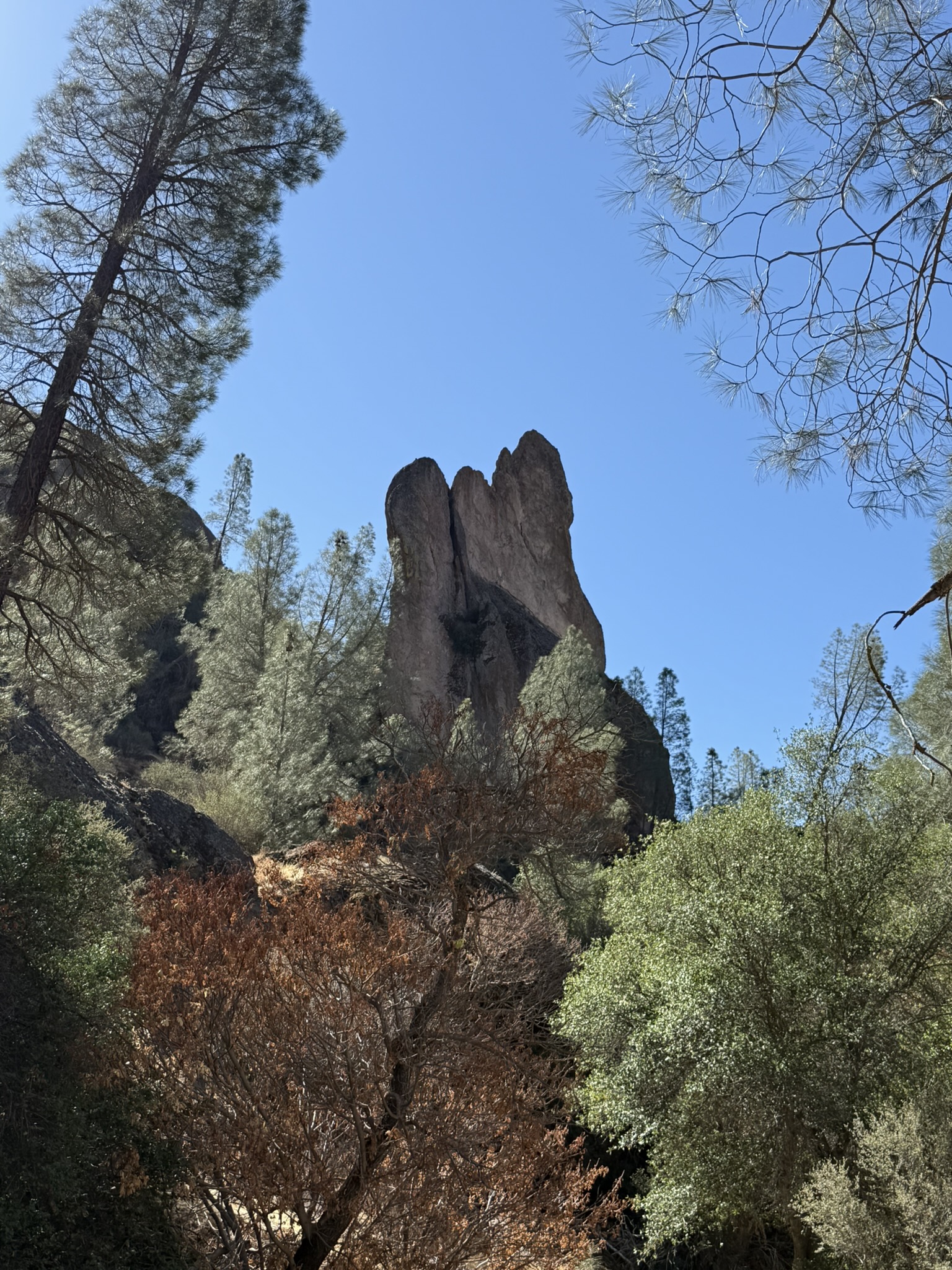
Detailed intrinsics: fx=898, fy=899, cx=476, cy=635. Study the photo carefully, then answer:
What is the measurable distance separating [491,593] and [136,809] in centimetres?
2427

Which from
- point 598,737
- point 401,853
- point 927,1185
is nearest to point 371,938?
point 401,853

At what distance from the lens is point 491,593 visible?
119 ft

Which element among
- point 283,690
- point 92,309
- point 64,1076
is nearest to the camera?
point 64,1076

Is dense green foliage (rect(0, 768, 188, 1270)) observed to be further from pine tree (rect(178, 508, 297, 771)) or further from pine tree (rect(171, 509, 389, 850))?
pine tree (rect(178, 508, 297, 771))

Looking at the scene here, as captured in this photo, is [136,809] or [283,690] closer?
[136,809]

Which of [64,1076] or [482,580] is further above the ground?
[482,580]

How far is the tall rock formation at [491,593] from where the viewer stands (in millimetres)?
31344

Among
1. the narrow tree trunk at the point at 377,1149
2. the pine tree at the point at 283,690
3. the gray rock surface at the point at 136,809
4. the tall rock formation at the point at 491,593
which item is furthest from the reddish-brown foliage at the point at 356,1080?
the tall rock formation at the point at 491,593

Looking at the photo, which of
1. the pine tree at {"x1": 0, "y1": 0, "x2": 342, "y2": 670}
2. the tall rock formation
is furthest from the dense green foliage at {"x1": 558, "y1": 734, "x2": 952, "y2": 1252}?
the tall rock formation

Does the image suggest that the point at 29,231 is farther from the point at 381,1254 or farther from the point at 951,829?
the point at 951,829

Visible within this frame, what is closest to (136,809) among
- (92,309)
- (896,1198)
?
(92,309)

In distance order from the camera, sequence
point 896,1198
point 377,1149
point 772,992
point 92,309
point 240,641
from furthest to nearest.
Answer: point 240,641, point 772,992, point 92,309, point 896,1198, point 377,1149

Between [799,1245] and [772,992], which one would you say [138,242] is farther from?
[799,1245]

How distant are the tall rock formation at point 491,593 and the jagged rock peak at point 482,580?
4cm
